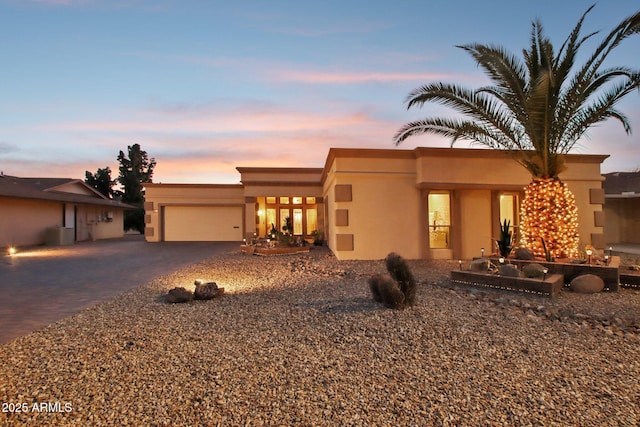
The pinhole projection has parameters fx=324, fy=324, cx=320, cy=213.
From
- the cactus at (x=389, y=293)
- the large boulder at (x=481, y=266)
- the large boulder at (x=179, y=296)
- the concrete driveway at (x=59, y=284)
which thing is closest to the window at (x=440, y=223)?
the large boulder at (x=481, y=266)

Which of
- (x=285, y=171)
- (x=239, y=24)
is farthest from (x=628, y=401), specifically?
(x=285, y=171)

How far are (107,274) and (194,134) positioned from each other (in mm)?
13690

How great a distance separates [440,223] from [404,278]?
6.83m

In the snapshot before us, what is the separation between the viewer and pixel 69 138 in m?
21.1

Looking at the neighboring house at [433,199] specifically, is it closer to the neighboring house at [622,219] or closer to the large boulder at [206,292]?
the large boulder at [206,292]

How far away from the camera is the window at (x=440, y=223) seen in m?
11.3

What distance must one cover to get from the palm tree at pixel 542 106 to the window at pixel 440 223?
2.40m

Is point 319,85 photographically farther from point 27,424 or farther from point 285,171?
point 27,424

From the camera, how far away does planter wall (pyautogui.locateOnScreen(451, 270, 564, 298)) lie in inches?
237

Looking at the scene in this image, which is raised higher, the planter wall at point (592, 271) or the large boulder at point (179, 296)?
the planter wall at point (592, 271)

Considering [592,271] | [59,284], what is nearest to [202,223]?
[59,284]

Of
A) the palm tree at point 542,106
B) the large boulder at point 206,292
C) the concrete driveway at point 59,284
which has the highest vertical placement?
the palm tree at point 542,106

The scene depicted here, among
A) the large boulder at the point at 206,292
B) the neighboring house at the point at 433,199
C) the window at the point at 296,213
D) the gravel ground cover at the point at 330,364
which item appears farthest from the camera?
the window at the point at 296,213

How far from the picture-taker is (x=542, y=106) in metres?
8.17
